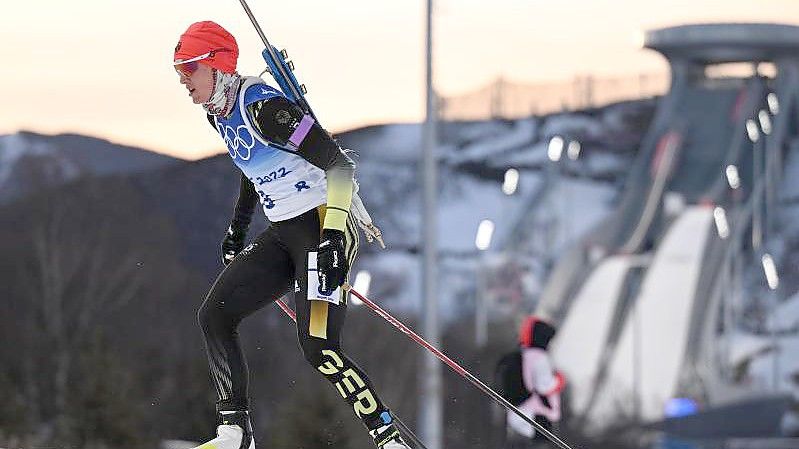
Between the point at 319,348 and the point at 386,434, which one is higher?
the point at 319,348

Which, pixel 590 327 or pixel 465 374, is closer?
pixel 465 374

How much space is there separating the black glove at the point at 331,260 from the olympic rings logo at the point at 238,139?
1.44ft

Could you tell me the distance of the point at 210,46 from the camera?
646 centimetres

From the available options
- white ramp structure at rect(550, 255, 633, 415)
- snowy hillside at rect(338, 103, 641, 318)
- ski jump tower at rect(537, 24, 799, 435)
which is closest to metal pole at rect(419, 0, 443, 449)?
ski jump tower at rect(537, 24, 799, 435)

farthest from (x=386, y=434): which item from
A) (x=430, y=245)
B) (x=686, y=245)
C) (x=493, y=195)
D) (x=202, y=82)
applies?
(x=493, y=195)

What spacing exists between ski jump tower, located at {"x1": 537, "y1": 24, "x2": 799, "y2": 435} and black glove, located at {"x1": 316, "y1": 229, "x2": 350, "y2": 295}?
143 feet

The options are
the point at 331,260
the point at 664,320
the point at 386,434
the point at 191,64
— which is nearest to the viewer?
the point at 331,260

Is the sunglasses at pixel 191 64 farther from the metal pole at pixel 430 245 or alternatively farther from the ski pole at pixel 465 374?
the metal pole at pixel 430 245

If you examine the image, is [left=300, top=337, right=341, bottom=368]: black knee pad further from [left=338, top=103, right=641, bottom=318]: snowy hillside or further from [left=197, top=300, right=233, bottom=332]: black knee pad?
[left=338, top=103, right=641, bottom=318]: snowy hillside

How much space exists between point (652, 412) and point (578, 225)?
28.8 meters

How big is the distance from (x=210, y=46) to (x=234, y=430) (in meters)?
1.43

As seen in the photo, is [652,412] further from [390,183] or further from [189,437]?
[189,437]

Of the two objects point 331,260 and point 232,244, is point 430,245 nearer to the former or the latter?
point 232,244

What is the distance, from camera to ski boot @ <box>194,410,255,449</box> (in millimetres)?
6676
